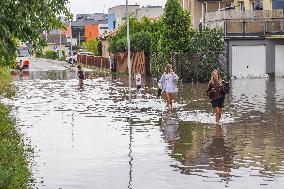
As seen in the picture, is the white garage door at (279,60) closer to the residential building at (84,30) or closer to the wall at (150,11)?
the wall at (150,11)

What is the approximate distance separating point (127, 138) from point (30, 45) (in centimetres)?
523

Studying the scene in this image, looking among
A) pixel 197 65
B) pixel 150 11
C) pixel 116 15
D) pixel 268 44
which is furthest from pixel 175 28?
pixel 116 15

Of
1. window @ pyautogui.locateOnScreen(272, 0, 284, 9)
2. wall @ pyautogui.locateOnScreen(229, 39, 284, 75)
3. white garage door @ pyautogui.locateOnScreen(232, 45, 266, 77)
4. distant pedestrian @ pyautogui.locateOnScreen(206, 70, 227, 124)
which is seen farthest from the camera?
window @ pyautogui.locateOnScreen(272, 0, 284, 9)

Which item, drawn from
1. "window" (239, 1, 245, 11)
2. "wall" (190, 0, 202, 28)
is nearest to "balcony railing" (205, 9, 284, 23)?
"window" (239, 1, 245, 11)

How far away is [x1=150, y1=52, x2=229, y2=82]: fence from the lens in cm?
3888

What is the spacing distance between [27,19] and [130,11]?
267 ft

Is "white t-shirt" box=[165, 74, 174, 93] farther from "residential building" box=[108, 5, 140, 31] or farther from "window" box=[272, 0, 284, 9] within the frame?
Answer: "residential building" box=[108, 5, 140, 31]

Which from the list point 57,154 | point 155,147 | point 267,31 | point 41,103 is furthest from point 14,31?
point 267,31

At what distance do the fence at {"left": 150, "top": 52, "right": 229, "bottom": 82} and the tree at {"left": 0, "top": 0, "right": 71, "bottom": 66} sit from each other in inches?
1084

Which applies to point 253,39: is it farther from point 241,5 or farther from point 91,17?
point 91,17

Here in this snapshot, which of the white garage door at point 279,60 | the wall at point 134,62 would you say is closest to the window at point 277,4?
the white garage door at point 279,60

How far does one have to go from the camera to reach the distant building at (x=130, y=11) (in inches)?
3730

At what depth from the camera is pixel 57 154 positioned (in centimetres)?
1442

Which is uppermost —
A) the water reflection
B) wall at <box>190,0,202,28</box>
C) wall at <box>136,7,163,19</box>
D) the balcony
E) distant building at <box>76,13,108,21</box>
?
distant building at <box>76,13,108,21</box>
